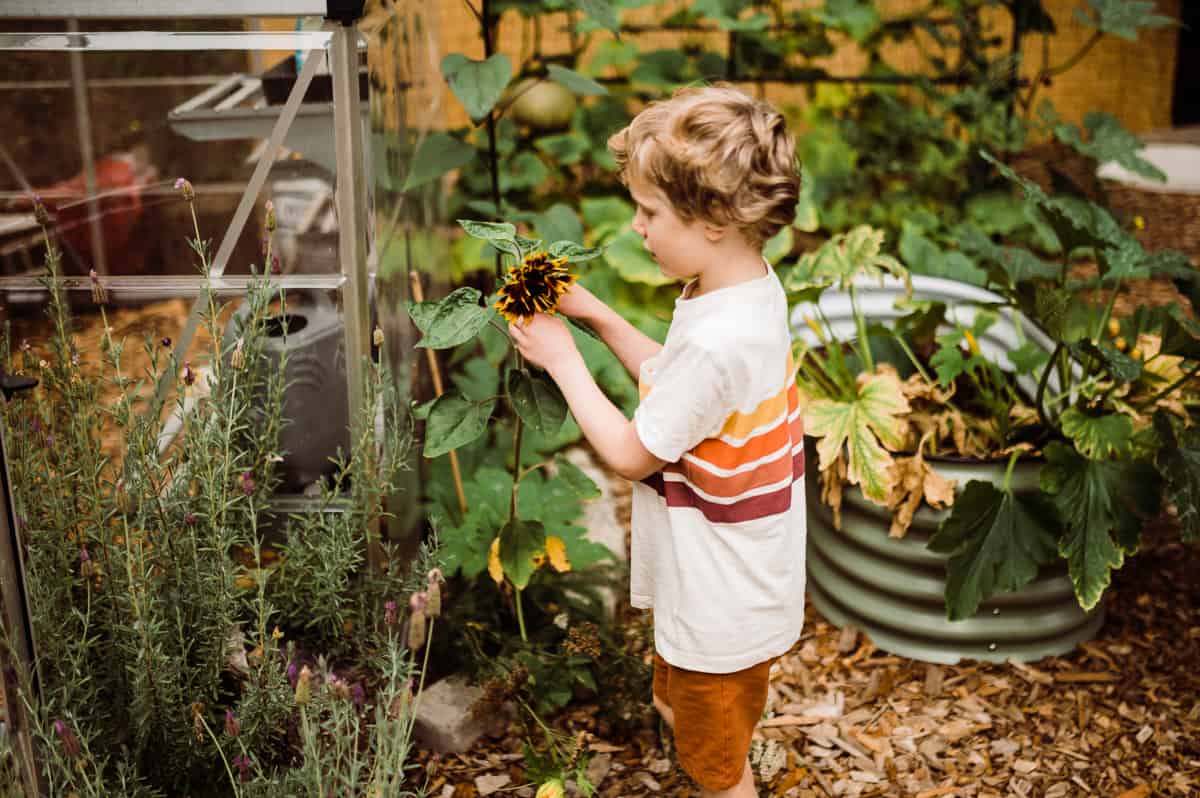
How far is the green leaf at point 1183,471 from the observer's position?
218 centimetres

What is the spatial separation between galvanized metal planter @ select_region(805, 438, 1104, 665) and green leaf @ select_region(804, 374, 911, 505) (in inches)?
5.0

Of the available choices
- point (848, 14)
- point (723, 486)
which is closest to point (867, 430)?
point (723, 486)

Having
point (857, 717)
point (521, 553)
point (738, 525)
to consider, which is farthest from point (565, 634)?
point (738, 525)

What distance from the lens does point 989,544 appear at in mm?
2260

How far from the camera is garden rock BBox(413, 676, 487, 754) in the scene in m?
2.10

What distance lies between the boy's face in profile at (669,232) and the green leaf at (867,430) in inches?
35.5

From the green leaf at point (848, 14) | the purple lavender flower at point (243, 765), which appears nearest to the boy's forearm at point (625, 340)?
the purple lavender flower at point (243, 765)

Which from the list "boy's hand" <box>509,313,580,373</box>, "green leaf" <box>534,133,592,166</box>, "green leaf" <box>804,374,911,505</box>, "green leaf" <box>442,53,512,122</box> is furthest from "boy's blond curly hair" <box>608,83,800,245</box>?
"green leaf" <box>534,133,592,166</box>

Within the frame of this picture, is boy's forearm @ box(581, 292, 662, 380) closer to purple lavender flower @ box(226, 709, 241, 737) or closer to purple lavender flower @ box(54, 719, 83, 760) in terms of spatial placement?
purple lavender flower @ box(226, 709, 241, 737)

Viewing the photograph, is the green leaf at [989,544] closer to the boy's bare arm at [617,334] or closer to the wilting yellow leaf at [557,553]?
the wilting yellow leaf at [557,553]

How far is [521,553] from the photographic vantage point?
2070 mm

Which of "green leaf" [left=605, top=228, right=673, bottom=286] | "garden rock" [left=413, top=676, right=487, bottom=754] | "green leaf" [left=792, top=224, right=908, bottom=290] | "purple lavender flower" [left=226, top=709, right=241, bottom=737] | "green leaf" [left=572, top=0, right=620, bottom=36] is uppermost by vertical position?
"green leaf" [left=572, top=0, right=620, bottom=36]

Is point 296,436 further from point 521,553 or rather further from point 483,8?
point 483,8

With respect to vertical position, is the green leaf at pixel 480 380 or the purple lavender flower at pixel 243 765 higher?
the green leaf at pixel 480 380
